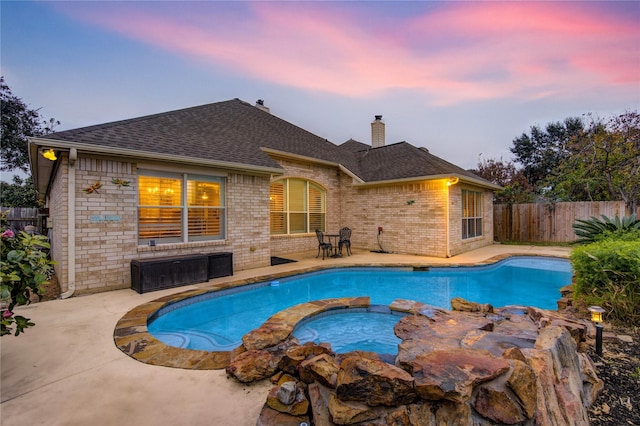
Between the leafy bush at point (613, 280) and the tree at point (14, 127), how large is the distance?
2291cm

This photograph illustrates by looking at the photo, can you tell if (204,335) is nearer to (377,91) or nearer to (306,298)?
(306,298)

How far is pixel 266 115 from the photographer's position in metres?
11.7

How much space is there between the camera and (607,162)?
12.6 metres

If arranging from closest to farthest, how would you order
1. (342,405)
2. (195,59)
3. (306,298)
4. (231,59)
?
1. (342,405)
2. (306,298)
3. (231,59)
4. (195,59)

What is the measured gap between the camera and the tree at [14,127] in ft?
51.1

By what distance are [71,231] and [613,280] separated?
8.92 m

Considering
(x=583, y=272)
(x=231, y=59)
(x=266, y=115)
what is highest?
(x=231, y=59)

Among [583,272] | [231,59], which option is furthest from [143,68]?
[583,272]

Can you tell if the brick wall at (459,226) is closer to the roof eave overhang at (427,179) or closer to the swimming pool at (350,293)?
the roof eave overhang at (427,179)

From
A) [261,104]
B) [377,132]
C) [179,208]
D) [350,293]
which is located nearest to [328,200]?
[261,104]

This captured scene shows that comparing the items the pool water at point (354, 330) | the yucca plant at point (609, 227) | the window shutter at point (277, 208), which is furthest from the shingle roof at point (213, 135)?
the yucca plant at point (609, 227)

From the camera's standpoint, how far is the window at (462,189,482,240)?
11.0 metres

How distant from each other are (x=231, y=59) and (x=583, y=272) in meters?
11.4

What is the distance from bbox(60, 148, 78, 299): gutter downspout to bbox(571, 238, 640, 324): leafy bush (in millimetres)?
8638
